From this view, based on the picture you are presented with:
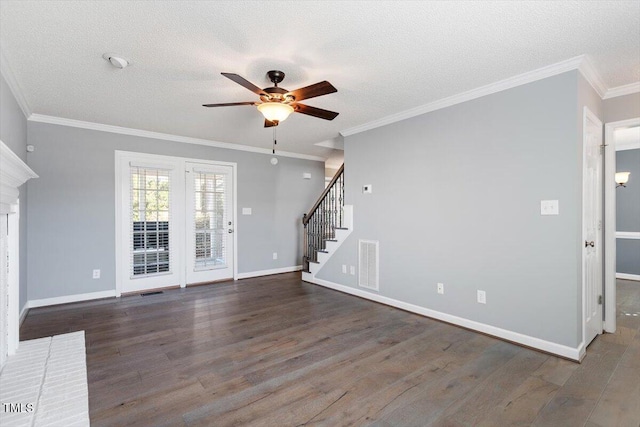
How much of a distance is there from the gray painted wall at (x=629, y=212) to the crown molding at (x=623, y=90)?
3717 mm

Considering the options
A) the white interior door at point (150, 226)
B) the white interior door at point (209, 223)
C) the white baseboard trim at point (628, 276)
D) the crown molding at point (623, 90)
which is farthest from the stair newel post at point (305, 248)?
the white baseboard trim at point (628, 276)

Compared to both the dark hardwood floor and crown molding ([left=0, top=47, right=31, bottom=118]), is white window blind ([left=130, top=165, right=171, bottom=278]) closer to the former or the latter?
the dark hardwood floor

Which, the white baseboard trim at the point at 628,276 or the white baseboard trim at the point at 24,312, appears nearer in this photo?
the white baseboard trim at the point at 24,312

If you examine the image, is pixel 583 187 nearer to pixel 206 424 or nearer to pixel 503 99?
pixel 503 99

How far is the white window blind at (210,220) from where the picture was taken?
17.6 feet

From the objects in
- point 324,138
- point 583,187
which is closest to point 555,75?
point 583,187

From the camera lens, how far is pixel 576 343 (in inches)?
104

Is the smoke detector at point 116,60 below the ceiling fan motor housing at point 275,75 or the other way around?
the other way around

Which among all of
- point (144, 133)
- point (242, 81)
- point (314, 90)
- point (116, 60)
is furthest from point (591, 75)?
point (144, 133)

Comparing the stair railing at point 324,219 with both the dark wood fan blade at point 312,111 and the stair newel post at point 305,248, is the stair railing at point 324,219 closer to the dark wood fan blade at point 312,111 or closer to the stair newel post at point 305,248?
the stair newel post at point 305,248

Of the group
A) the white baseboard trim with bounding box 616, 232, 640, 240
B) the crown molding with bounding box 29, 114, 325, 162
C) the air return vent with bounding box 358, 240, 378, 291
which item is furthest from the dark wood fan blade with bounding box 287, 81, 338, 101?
the white baseboard trim with bounding box 616, 232, 640, 240

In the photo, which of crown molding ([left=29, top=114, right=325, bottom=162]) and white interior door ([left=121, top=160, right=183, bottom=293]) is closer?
crown molding ([left=29, top=114, right=325, bottom=162])

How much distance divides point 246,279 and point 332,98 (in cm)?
374

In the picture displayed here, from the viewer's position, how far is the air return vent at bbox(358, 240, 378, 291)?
440 centimetres
